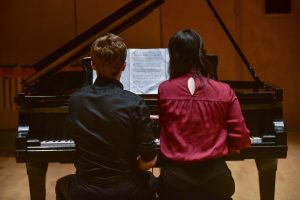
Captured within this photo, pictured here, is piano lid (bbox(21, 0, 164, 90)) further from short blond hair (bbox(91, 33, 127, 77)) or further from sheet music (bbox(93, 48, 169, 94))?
short blond hair (bbox(91, 33, 127, 77))

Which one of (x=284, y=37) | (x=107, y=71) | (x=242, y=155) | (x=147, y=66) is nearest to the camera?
(x=107, y=71)

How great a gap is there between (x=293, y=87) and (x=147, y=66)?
385 centimetres

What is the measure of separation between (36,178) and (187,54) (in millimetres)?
1377

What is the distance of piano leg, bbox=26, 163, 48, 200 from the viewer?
305cm

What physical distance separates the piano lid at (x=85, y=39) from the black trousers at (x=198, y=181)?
1297mm

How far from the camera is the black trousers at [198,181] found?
226 centimetres

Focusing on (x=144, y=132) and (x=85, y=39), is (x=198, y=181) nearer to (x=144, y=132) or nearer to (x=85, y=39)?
(x=144, y=132)

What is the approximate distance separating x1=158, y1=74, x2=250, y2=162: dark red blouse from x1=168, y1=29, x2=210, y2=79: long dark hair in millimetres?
43

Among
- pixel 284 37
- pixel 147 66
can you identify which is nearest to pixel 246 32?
pixel 284 37

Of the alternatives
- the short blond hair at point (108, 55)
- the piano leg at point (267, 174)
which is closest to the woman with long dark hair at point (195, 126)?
the short blond hair at point (108, 55)

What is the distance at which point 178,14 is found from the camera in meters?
6.54

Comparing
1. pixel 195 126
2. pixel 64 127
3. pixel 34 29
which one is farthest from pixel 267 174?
pixel 34 29

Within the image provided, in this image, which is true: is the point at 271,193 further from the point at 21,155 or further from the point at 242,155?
the point at 21,155

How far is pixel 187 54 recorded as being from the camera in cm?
225
